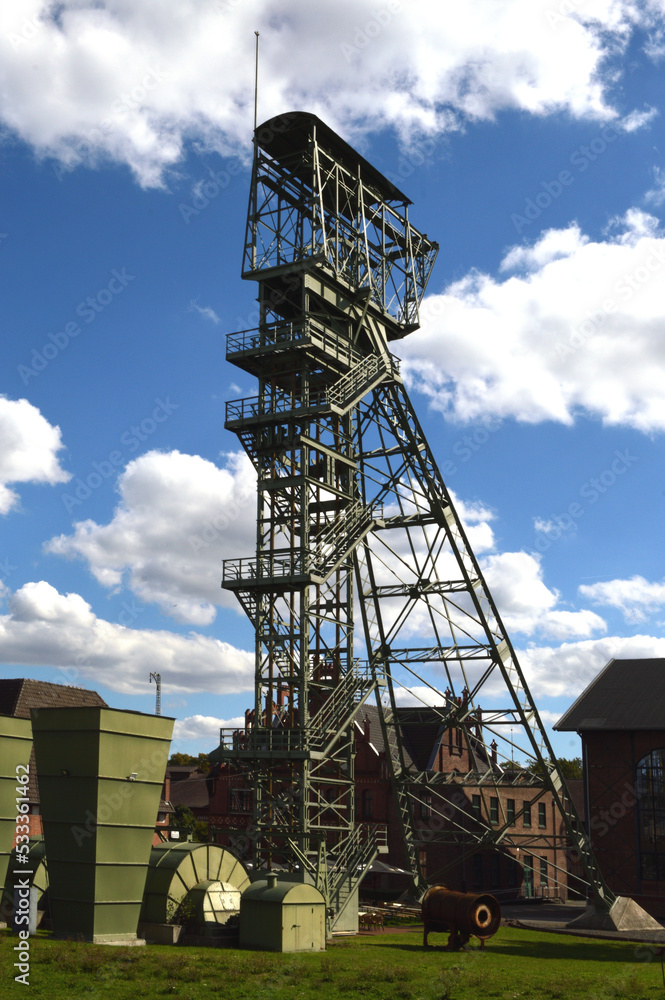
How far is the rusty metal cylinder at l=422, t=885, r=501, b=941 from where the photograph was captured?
26.5m

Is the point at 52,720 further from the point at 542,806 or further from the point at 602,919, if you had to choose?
the point at 542,806

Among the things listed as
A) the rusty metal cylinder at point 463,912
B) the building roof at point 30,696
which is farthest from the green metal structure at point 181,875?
the building roof at point 30,696

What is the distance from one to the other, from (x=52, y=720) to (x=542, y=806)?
137 feet

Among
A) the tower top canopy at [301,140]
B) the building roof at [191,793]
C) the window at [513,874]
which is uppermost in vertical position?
the tower top canopy at [301,140]

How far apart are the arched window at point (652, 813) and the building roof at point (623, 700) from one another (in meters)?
1.94

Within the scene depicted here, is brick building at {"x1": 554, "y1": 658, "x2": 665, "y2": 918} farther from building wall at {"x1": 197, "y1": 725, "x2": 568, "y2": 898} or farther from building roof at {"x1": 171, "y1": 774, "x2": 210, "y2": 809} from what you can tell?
building roof at {"x1": 171, "y1": 774, "x2": 210, "y2": 809}

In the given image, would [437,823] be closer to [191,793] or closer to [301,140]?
[191,793]

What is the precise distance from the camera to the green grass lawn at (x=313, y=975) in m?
17.7

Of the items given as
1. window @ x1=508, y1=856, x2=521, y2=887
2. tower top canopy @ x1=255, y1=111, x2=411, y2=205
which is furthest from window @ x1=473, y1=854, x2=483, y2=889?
tower top canopy @ x1=255, y1=111, x2=411, y2=205

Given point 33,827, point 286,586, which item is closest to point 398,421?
point 286,586

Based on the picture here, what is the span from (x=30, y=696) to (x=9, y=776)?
19901 mm

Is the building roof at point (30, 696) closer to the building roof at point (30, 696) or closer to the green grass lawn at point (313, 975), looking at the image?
the building roof at point (30, 696)

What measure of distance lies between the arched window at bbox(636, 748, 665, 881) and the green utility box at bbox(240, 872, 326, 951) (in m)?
25.8

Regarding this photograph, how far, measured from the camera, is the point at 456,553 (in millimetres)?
37594
